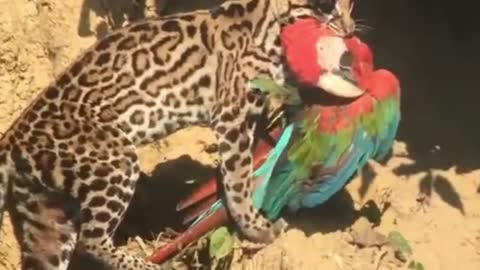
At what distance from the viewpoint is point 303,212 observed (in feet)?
23.4

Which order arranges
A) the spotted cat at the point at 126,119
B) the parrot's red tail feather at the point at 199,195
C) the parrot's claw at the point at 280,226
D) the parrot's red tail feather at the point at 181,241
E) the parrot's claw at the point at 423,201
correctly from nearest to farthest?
the spotted cat at the point at 126,119 → the parrot's red tail feather at the point at 181,241 → the parrot's red tail feather at the point at 199,195 → the parrot's claw at the point at 280,226 → the parrot's claw at the point at 423,201

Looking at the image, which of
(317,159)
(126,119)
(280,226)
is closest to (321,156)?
(317,159)

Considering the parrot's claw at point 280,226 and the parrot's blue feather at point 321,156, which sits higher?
the parrot's blue feather at point 321,156

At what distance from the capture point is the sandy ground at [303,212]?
22.9 feet

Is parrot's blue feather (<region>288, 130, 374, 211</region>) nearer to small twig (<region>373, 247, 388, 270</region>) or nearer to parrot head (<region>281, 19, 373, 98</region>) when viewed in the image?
parrot head (<region>281, 19, 373, 98</region>)

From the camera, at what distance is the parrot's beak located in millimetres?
6590

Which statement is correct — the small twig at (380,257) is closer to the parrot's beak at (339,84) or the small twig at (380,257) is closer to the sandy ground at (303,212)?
the sandy ground at (303,212)

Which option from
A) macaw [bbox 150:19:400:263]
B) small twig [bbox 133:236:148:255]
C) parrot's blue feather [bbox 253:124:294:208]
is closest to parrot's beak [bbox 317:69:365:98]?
macaw [bbox 150:19:400:263]

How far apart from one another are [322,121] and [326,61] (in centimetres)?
27

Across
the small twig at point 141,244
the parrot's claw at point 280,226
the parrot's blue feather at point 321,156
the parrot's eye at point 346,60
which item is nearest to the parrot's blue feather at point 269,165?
the parrot's blue feather at point 321,156

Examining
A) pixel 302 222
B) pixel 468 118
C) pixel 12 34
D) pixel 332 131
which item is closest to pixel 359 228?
pixel 302 222

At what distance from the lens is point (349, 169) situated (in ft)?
22.0

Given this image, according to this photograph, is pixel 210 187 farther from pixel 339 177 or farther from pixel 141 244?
pixel 339 177

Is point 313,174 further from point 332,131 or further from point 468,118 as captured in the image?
point 468,118
